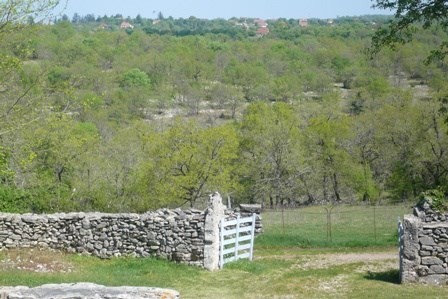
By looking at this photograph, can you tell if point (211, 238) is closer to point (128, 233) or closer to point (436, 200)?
point (128, 233)

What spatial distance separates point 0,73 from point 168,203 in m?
19.2

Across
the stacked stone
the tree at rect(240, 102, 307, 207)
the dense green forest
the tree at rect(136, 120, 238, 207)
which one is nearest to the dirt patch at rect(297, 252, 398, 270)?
the stacked stone

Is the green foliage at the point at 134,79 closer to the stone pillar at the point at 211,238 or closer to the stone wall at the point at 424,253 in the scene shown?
the stone pillar at the point at 211,238

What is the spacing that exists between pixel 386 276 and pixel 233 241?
451 cm

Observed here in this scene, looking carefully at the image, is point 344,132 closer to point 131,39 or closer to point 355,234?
point 355,234

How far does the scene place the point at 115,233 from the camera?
790 inches

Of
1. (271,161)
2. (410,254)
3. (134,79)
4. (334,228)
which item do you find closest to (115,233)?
(410,254)

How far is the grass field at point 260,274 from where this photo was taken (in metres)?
16.1

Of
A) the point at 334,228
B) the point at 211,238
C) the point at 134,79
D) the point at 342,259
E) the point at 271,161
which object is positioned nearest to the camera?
the point at 211,238

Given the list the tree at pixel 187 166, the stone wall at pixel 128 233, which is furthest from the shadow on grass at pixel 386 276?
the tree at pixel 187 166

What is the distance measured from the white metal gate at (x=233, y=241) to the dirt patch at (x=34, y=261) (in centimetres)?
412

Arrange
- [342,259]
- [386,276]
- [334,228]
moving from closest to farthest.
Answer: [386,276], [342,259], [334,228]

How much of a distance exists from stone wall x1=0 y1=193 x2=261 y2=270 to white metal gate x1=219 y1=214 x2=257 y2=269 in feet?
0.58

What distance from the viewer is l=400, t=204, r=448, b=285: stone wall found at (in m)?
16.6
